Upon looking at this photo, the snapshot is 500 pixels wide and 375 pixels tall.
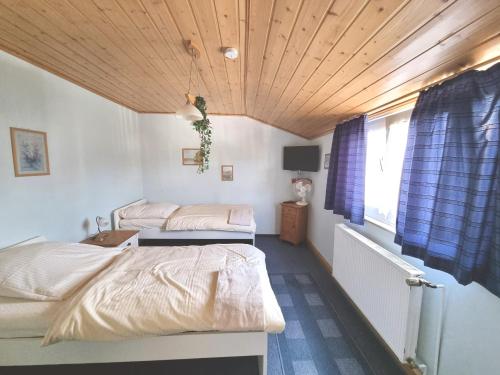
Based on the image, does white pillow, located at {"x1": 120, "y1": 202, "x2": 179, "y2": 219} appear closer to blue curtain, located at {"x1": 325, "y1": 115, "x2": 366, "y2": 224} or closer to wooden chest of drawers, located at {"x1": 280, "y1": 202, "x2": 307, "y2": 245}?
wooden chest of drawers, located at {"x1": 280, "y1": 202, "x2": 307, "y2": 245}

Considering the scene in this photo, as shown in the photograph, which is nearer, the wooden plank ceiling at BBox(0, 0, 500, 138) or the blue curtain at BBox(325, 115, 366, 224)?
the wooden plank ceiling at BBox(0, 0, 500, 138)

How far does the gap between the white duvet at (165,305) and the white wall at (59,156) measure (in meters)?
0.94

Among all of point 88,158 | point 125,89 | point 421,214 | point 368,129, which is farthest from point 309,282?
point 125,89

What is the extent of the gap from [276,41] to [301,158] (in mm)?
2501

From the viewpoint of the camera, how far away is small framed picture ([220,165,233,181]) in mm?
3949

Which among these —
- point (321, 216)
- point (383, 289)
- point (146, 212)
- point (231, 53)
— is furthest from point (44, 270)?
point (321, 216)

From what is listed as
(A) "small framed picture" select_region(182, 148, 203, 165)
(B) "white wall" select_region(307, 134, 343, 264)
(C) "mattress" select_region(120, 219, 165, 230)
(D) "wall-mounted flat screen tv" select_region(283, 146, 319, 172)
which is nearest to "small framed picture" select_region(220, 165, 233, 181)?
(A) "small framed picture" select_region(182, 148, 203, 165)

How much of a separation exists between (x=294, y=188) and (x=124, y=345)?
3.38 metres

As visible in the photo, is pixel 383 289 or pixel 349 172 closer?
pixel 383 289

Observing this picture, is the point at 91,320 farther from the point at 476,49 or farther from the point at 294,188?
the point at 294,188

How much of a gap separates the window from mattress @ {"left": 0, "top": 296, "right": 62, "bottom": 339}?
258cm

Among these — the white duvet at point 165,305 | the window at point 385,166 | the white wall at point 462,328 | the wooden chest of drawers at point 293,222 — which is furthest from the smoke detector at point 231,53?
the wooden chest of drawers at point 293,222

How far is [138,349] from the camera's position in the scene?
122 cm

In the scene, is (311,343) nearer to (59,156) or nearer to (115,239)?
(115,239)
